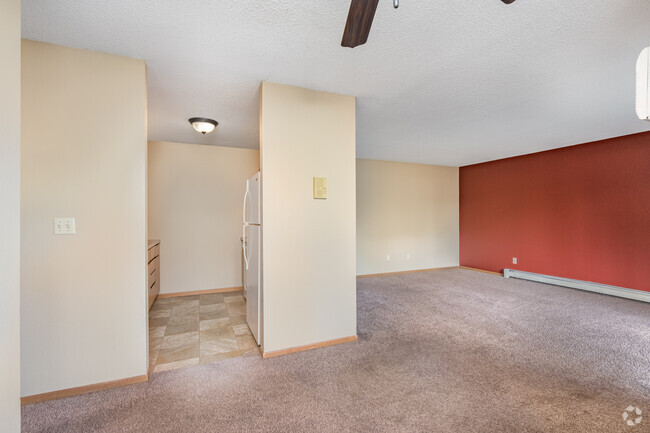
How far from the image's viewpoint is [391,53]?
210 cm

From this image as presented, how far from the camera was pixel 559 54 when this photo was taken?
6.95 ft

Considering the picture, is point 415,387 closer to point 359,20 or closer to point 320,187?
point 320,187

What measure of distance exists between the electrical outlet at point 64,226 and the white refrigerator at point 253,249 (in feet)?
4.36

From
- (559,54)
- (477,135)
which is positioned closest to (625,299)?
(477,135)

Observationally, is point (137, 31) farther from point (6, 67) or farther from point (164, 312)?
point (164, 312)

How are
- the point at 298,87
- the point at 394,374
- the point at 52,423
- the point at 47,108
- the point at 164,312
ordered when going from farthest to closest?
the point at 164,312, the point at 298,87, the point at 394,374, the point at 47,108, the point at 52,423

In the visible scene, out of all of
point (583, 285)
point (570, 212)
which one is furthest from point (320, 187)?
point (583, 285)

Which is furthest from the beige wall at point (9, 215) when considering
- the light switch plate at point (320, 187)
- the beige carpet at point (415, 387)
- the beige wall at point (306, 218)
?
the light switch plate at point (320, 187)

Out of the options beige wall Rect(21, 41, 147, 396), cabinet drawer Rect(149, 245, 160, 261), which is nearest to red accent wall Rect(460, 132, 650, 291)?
beige wall Rect(21, 41, 147, 396)

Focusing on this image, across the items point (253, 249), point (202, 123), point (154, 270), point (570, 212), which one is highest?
point (202, 123)

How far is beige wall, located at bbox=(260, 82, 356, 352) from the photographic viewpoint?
8.30 ft

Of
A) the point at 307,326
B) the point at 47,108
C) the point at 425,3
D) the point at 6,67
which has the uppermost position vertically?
the point at 425,3

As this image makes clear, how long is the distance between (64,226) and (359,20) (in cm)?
230

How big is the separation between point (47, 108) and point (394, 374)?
3.20 m
